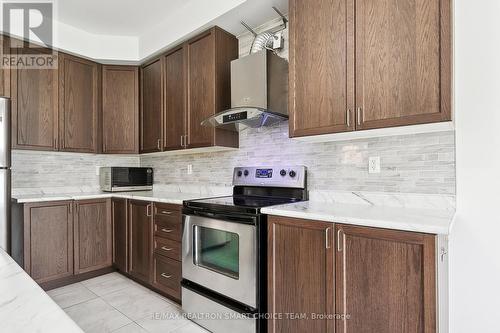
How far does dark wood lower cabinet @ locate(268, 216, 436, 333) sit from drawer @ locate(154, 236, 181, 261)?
0.99m

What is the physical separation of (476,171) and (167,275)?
2.36 m

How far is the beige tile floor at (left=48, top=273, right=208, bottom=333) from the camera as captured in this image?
2074 mm

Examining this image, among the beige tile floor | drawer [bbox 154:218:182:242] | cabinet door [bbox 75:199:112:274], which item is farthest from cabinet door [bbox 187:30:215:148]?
the beige tile floor

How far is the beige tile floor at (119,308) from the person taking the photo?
2.07 meters

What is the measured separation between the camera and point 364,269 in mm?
1365

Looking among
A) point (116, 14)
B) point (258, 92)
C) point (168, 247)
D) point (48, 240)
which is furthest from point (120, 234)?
point (116, 14)

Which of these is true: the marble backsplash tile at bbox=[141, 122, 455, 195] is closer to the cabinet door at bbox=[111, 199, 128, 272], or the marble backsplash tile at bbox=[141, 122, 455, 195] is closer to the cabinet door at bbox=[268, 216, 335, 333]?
the cabinet door at bbox=[268, 216, 335, 333]

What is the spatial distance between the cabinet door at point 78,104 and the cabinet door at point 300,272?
2.53m

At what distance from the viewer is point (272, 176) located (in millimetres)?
2348

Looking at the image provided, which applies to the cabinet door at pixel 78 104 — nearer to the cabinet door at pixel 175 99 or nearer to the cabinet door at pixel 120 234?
the cabinet door at pixel 120 234

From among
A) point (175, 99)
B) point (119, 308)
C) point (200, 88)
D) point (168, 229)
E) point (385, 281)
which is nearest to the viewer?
point (385, 281)

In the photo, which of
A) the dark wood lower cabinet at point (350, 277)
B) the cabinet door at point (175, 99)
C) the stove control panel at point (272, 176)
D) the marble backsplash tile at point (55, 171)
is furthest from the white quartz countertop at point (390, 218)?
the marble backsplash tile at point (55, 171)

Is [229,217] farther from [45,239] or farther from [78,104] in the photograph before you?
[78,104]

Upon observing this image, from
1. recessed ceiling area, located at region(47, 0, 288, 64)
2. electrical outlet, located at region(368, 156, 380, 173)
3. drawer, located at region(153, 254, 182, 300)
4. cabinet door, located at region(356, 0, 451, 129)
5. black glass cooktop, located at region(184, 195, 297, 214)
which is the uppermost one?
recessed ceiling area, located at region(47, 0, 288, 64)
